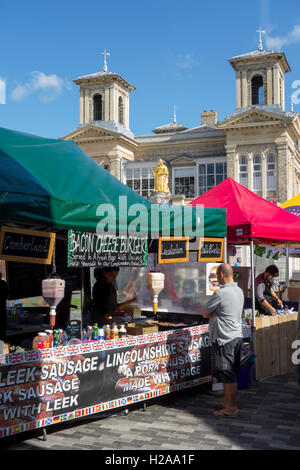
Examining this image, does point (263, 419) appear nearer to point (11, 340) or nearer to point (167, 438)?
point (167, 438)

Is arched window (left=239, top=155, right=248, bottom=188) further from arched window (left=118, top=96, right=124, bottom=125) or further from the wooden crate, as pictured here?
the wooden crate

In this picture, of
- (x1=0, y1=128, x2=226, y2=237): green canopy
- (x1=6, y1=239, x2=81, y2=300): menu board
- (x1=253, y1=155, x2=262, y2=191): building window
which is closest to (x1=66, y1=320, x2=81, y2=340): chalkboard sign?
(x1=0, y1=128, x2=226, y2=237): green canopy

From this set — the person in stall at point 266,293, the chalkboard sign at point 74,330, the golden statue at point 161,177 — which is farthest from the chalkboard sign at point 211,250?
the golden statue at point 161,177

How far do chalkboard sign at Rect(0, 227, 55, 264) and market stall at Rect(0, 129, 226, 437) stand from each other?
43 mm

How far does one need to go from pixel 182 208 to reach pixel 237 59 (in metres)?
43.3

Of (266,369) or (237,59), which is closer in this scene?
(266,369)

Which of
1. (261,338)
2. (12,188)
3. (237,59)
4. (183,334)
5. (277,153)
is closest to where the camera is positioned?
(12,188)

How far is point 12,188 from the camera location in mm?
4895

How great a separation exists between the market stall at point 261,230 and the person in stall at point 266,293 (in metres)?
0.42

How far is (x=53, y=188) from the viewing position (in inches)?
213

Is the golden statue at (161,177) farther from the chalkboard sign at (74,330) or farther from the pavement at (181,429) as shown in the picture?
the chalkboard sign at (74,330)

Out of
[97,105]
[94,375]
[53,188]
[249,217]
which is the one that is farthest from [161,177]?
[94,375]

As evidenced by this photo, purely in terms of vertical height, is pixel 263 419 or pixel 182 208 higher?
pixel 182 208

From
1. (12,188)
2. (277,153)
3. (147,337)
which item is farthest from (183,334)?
(277,153)
